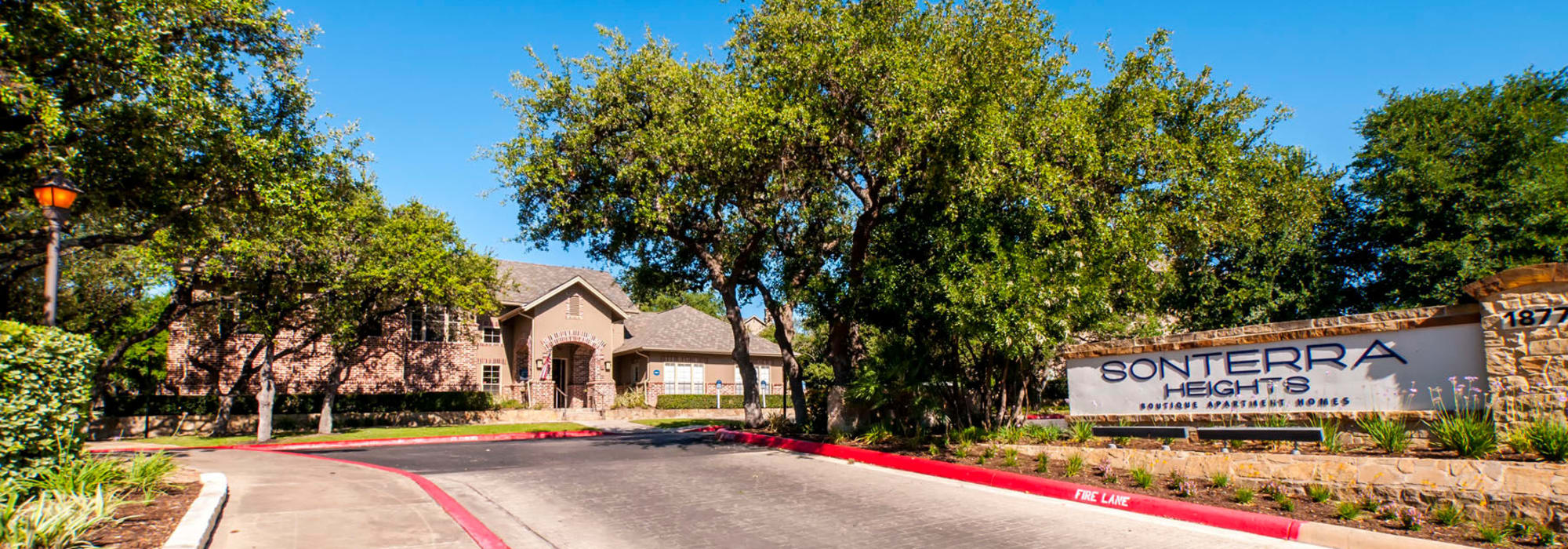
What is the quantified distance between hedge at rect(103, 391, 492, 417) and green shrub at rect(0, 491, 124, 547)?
24.5 meters

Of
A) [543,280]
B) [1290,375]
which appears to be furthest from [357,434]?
[1290,375]

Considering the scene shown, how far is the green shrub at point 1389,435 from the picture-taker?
8828mm

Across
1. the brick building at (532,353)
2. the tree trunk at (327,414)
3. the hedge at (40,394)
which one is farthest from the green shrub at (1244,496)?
the tree trunk at (327,414)

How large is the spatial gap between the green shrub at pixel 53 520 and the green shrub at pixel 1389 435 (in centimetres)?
1207

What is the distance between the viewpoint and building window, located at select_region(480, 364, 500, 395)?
37.0 meters

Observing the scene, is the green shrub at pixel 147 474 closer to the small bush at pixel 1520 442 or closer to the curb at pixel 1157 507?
the curb at pixel 1157 507

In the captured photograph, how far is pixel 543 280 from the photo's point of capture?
130 ft

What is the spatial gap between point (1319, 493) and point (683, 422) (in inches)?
978

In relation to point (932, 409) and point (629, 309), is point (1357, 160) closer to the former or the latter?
point (932, 409)

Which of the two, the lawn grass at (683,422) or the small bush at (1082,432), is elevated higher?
the small bush at (1082,432)

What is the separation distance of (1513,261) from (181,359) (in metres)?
41.4

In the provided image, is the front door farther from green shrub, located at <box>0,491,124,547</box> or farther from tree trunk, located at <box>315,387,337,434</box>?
green shrub, located at <box>0,491,124,547</box>

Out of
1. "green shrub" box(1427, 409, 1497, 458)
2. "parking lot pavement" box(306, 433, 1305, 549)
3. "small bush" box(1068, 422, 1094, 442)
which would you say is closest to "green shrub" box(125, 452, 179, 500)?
"parking lot pavement" box(306, 433, 1305, 549)

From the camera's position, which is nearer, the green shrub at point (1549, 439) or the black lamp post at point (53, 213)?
the green shrub at point (1549, 439)
